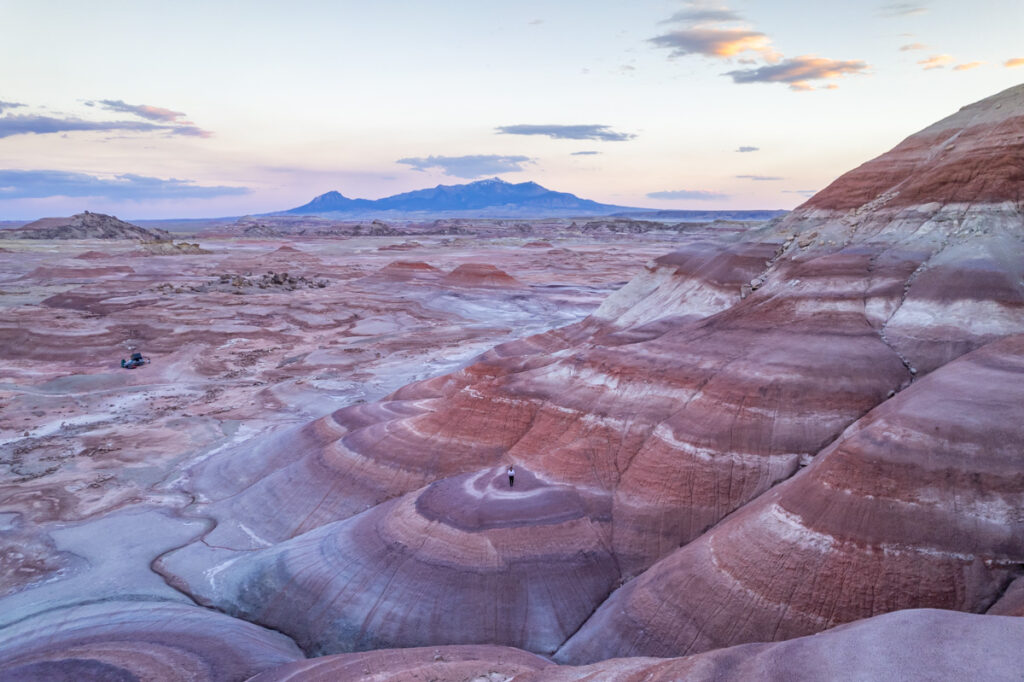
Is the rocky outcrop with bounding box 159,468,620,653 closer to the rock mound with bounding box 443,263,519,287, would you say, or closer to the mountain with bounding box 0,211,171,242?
the rock mound with bounding box 443,263,519,287

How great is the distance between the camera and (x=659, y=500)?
39.8 feet

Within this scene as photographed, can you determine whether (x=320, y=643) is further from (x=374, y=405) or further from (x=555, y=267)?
(x=555, y=267)

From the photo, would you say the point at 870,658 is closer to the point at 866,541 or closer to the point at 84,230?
the point at 866,541

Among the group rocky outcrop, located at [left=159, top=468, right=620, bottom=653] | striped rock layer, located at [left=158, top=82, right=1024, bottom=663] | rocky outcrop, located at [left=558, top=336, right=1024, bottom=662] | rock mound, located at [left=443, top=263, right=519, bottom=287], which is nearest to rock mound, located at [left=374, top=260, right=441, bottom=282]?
rock mound, located at [left=443, top=263, right=519, bottom=287]

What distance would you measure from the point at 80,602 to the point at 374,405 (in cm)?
827

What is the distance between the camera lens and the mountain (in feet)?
372

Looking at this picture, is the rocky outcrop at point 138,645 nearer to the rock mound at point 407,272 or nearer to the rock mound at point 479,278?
the rock mound at point 479,278

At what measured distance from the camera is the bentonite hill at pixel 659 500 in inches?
340

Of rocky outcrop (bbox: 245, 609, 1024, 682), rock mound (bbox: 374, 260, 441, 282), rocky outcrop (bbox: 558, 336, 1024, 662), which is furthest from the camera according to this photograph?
rock mound (bbox: 374, 260, 441, 282)

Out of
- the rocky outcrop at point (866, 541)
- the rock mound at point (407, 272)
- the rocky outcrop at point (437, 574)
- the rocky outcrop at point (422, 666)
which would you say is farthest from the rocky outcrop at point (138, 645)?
the rock mound at point (407, 272)

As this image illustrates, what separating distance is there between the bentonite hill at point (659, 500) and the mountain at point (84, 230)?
111269 millimetres

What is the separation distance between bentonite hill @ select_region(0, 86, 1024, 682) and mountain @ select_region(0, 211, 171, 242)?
365ft

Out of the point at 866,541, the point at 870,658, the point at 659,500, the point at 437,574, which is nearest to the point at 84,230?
the point at 437,574

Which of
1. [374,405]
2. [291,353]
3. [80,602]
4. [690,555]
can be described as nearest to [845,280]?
[690,555]
